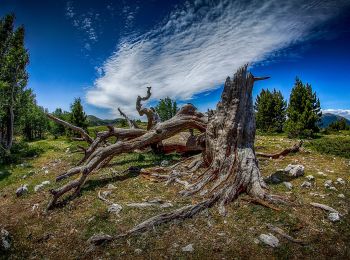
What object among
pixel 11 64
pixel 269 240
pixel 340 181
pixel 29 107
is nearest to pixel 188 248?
pixel 269 240

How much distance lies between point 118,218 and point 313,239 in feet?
19.6

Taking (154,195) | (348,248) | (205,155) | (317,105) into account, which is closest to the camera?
(348,248)

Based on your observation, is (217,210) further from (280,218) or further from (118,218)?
(118,218)

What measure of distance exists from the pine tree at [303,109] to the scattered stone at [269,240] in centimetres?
4358

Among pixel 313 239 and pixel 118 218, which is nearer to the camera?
pixel 313 239

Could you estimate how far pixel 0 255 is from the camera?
23.6 feet

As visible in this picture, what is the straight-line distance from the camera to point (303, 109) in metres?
52.8

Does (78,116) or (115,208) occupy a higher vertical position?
(78,116)

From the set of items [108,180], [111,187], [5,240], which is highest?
[108,180]

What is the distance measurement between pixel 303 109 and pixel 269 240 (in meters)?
51.9

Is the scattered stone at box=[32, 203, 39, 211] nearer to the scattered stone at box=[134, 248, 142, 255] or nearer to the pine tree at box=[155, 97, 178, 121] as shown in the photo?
the scattered stone at box=[134, 248, 142, 255]

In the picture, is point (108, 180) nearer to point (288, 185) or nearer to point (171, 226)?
point (171, 226)

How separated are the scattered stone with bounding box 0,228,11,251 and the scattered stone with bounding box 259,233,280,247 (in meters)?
7.25

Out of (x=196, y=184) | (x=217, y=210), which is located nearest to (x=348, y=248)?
(x=217, y=210)
